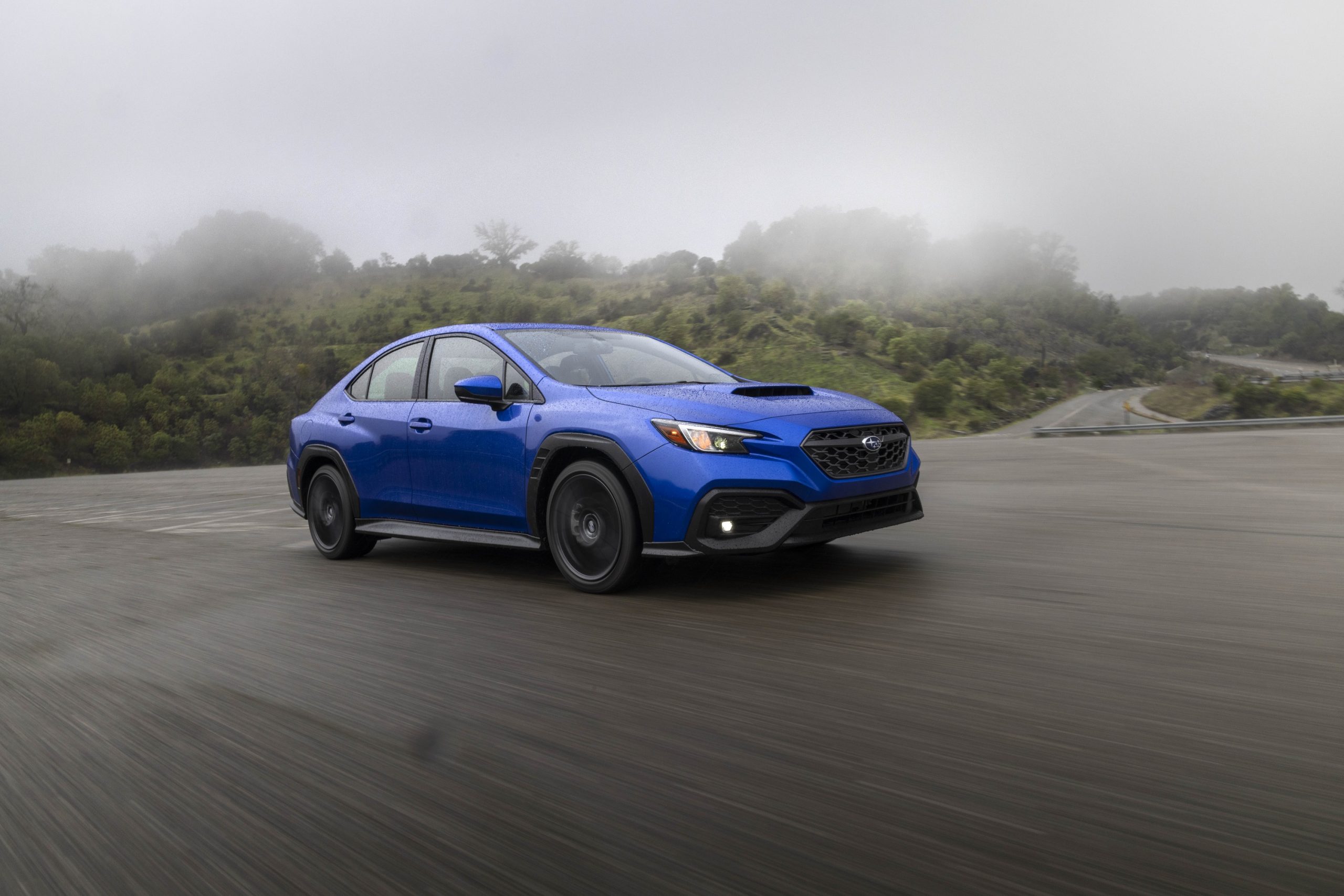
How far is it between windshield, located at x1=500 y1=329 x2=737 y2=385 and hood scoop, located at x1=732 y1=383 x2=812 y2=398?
0.55 meters

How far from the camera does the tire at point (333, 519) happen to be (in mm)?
7324

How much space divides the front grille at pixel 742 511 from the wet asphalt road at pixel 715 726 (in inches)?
15.8

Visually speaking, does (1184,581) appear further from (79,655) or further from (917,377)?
(917,377)

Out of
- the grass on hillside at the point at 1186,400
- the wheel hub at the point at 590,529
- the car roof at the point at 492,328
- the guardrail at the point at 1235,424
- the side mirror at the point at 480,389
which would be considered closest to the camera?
the wheel hub at the point at 590,529

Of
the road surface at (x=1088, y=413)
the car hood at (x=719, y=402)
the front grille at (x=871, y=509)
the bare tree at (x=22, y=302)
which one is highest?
the bare tree at (x=22, y=302)

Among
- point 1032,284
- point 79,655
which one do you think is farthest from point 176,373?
point 1032,284

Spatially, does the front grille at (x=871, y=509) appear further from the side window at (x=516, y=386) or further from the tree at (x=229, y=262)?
the tree at (x=229, y=262)

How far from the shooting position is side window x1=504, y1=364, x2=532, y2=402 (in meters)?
5.87

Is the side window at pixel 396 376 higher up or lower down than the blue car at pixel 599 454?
higher up

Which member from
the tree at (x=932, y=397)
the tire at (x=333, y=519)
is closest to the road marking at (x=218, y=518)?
the tire at (x=333, y=519)

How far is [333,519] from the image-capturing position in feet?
24.8

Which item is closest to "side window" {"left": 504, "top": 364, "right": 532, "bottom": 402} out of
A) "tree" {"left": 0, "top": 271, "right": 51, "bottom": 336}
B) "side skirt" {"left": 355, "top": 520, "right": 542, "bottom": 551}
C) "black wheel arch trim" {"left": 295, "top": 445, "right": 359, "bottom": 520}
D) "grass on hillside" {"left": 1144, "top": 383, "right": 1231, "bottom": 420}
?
"side skirt" {"left": 355, "top": 520, "right": 542, "bottom": 551}

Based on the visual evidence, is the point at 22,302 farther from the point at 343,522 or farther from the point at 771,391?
the point at 771,391

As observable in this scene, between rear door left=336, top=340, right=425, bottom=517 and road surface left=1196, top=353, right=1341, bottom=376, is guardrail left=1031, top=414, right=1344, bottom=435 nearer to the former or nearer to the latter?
rear door left=336, top=340, right=425, bottom=517
